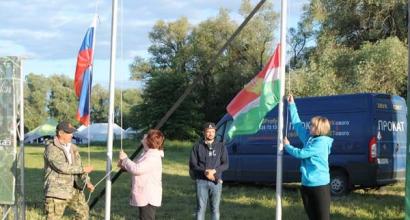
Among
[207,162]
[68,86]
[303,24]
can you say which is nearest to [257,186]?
[207,162]

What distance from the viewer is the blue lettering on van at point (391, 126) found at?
44.3ft

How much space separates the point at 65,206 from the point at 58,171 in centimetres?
55

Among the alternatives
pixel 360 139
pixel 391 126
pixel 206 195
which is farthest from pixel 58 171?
pixel 391 126

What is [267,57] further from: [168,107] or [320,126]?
[320,126]

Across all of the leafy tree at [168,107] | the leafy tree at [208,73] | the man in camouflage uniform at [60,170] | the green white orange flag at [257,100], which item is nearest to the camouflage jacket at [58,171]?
the man in camouflage uniform at [60,170]

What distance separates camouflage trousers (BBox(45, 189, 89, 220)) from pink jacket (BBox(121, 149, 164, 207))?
2.95 feet

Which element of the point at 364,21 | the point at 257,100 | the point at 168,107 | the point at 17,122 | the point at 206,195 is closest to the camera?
the point at 257,100

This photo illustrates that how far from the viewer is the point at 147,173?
7.73 m

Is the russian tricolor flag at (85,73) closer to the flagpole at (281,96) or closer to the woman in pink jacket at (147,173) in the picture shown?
the woman in pink jacket at (147,173)

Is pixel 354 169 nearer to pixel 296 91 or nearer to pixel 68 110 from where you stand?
pixel 296 91

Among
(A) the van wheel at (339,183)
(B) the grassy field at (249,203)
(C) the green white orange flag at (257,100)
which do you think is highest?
(C) the green white orange flag at (257,100)

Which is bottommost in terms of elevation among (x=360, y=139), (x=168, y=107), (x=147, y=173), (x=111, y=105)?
(x=147, y=173)

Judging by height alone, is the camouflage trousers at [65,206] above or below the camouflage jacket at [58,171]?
below

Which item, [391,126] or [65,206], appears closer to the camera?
[65,206]
